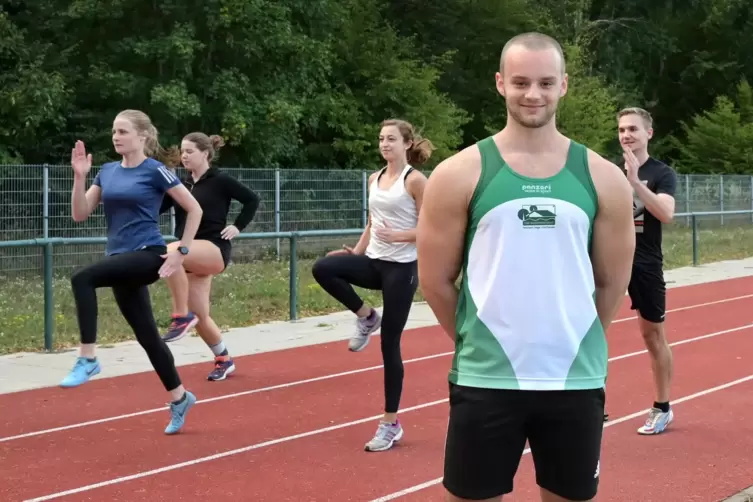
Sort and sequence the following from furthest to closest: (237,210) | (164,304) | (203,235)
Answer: (237,210) < (164,304) < (203,235)

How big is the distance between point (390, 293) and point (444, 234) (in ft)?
10.4

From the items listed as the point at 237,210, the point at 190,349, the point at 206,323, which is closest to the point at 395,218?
the point at 206,323

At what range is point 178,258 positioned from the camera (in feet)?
22.0

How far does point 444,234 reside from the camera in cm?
324

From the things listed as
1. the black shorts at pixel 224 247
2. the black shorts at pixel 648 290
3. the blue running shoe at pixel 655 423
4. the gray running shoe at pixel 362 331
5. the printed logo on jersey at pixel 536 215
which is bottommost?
the blue running shoe at pixel 655 423

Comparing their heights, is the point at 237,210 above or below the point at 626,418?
above

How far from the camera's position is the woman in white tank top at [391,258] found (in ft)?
21.0

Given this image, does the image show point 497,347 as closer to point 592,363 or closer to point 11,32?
point 592,363

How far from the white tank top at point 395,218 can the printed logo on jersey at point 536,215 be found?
3.33 metres

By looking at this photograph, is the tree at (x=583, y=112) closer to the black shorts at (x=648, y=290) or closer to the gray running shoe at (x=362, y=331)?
the gray running shoe at (x=362, y=331)

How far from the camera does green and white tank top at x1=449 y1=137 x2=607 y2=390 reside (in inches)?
123

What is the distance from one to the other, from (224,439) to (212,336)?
2.18 m

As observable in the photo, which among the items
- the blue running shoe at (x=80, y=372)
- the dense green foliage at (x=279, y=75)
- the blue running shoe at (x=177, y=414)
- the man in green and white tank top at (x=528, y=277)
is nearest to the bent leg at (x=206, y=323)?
the blue running shoe at (x=80, y=372)

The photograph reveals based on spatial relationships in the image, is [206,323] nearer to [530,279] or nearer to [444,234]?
[444,234]
